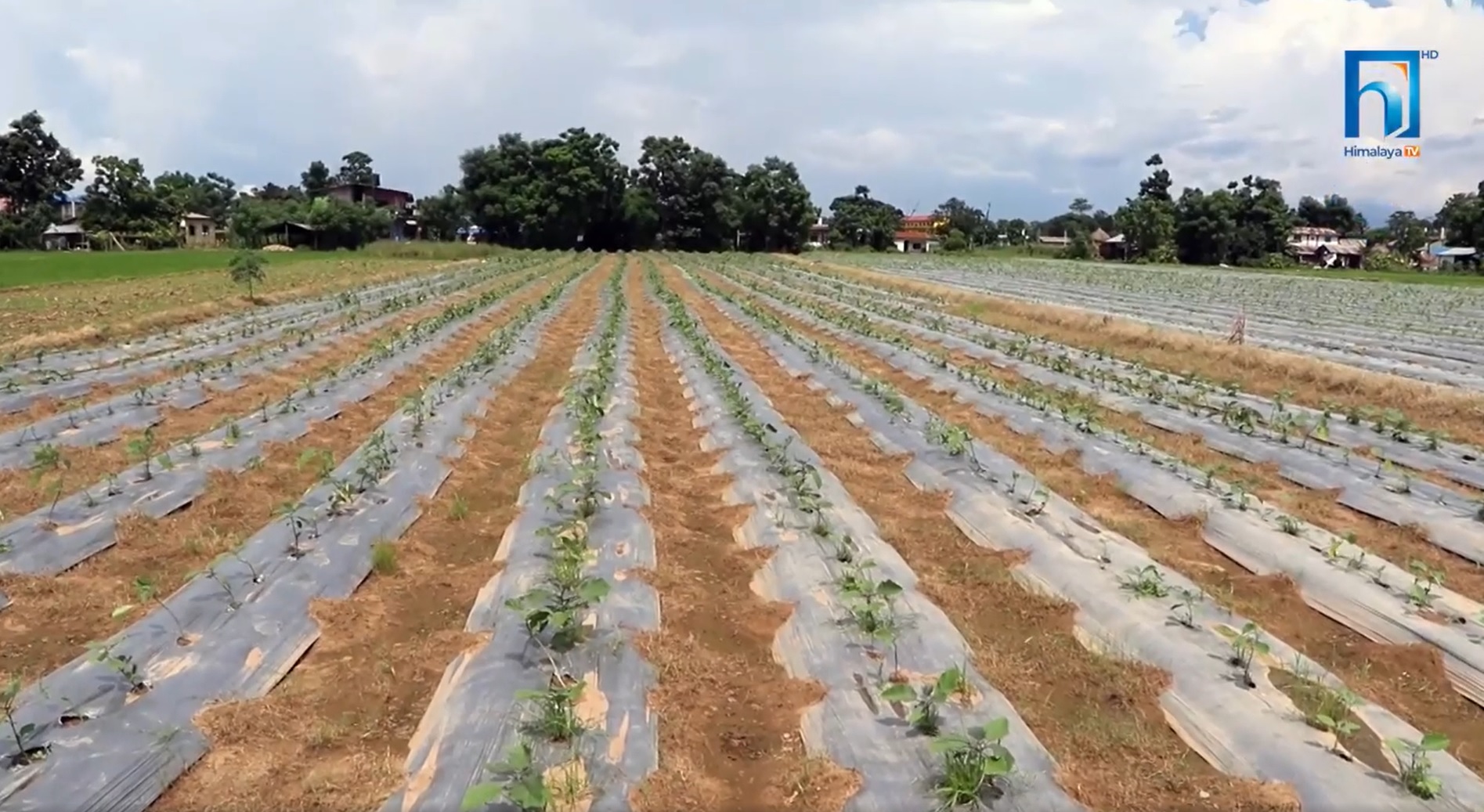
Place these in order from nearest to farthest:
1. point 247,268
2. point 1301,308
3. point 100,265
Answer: point 247,268, point 1301,308, point 100,265

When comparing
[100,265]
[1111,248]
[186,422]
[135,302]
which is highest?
[1111,248]

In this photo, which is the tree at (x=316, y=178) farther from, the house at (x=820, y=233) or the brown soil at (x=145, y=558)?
the brown soil at (x=145, y=558)

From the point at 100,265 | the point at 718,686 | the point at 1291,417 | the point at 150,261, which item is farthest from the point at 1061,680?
the point at 150,261

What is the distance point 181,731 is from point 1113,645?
3.42 meters

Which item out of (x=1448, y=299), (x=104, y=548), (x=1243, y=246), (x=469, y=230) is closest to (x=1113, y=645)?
(x=104, y=548)

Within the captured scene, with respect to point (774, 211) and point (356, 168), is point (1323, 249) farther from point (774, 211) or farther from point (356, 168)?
point (356, 168)

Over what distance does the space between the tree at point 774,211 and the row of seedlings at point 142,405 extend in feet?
160

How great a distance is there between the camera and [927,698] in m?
3.10

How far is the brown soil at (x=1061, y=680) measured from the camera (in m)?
2.81

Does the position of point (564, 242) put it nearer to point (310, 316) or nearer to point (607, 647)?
point (310, 316)

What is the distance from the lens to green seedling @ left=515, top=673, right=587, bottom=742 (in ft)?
9.52

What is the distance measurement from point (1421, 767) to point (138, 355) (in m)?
11.9

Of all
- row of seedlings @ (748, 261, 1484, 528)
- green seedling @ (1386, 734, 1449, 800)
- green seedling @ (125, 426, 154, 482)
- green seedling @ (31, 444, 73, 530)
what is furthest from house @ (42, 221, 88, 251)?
green seedling @ (1386, 734, 1449, 800)

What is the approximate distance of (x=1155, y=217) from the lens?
196 ft
